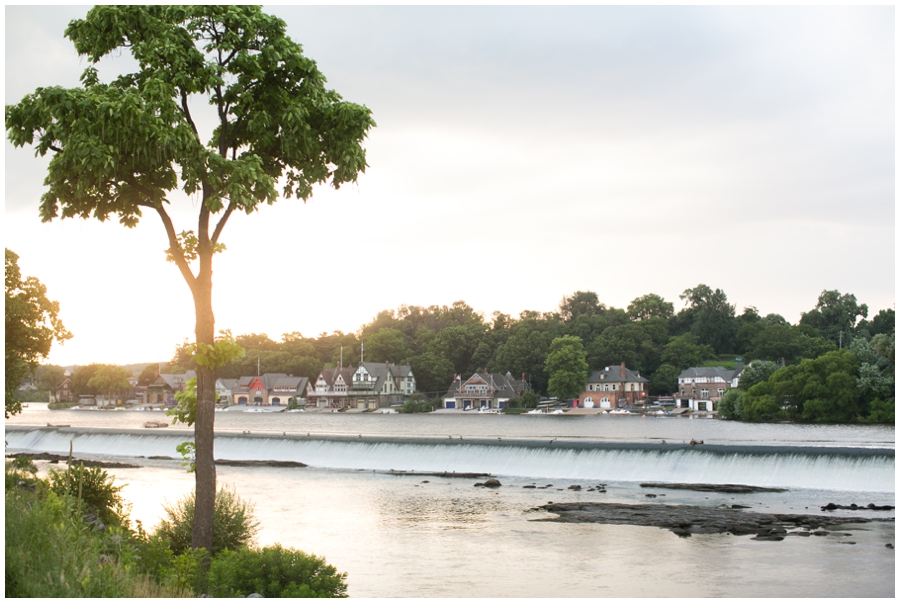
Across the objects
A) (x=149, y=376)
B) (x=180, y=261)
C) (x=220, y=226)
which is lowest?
(x=149, y=376)

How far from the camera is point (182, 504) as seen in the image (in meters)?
14.1

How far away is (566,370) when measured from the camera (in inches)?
4496

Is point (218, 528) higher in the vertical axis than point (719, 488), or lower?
higher

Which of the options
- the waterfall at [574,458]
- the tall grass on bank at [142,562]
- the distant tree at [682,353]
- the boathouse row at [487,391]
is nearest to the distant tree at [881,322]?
the distant tree at [682,353]

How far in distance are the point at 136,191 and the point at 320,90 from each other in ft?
9.23

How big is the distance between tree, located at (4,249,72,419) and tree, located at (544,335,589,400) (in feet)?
308

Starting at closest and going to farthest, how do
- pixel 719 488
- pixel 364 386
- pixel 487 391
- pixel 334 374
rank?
pixel 719 488 < pixel 487 391 < pixel 364 386 < pixel 334 374

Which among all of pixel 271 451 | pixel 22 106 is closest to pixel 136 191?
pixel 22 106

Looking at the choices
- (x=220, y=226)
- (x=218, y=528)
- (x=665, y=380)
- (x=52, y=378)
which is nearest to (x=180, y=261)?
(x=220, y=226)

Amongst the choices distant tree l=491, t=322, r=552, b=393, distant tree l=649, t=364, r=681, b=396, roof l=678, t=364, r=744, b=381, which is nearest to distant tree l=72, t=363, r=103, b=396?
distant tree l=491, t=322, r=552, b=393

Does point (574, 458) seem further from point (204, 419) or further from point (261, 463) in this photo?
point (204, 419)

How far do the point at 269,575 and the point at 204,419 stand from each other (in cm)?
222

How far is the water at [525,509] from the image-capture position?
1714 centimetres

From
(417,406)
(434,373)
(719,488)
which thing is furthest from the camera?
(434,373)
